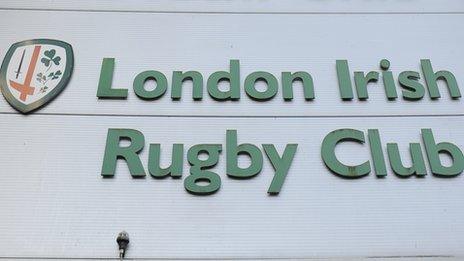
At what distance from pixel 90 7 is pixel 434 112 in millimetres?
4223

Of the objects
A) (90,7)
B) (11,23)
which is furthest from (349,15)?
(11,23)

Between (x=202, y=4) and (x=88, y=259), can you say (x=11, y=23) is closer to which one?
(x=202, y=4)

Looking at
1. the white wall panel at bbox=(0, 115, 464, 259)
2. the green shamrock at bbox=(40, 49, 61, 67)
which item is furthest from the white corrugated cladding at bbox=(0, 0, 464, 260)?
the green shamrock at bbox=(40, 49, 61, 67)

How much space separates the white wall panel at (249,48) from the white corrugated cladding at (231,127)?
0.05 ft

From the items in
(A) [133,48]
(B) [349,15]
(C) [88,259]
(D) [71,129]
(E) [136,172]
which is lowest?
(C) [88,259]

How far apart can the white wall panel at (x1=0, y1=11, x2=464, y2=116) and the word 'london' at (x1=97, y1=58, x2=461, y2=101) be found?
0.24 feet

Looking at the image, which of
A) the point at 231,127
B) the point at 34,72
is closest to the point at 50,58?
the point at 34,72

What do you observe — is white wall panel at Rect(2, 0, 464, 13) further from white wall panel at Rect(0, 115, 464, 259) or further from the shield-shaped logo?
white wall panel at Rect(0, 115, 464, 259)

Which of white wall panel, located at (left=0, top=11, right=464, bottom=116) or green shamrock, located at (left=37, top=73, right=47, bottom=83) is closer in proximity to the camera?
white wall panel, located at (left=0, top=11, right=464, bottom=116)

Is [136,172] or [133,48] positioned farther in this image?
[133,48]

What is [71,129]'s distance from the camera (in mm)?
6109

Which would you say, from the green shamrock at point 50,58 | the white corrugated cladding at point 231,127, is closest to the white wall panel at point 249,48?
the white corrugated cladding at point 231,127

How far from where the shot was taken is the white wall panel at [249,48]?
6.34 metres

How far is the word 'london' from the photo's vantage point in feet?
20.9
